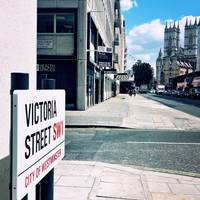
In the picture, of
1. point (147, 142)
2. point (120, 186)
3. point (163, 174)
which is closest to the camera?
point (120, 186)

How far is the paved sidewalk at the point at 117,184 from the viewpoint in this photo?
5.65 meters

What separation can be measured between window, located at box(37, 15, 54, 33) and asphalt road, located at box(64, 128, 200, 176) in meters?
12.3

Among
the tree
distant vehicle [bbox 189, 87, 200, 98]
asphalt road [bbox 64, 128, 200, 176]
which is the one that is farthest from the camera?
the tree

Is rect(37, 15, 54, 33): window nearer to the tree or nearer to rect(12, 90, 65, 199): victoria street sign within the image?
rect(12, 90, 65, 199): victoria street sign

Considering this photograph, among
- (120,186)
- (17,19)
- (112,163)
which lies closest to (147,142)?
(112,163)

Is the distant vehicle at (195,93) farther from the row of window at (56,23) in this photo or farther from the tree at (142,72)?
the tree at (142,72)

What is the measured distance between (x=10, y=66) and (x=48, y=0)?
22.2 m

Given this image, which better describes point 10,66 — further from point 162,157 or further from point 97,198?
point 162,157

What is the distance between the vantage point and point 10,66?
3223 mm

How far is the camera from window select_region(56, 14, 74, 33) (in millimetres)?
24556

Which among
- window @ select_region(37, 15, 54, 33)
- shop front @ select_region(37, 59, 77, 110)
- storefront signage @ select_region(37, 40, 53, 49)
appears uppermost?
window @ select_region(37, 15, 54, 33)

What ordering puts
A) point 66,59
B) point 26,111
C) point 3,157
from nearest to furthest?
point 26,111 < point 3,157 < point 66,59

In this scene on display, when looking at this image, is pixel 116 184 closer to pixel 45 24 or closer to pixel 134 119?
pixel 134 119

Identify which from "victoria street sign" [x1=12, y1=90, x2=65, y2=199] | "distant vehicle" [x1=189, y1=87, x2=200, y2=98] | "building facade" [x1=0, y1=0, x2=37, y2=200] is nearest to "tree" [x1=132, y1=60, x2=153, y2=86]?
"distant vehicle" [x1=189, y1=87, x2=200, y2=98]
